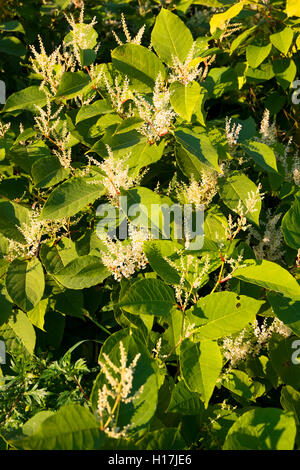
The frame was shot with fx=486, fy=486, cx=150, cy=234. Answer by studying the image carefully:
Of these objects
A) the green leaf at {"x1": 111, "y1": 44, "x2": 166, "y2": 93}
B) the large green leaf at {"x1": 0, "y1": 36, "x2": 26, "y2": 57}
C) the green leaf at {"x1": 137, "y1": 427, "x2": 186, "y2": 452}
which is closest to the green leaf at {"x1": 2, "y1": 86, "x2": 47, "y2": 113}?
the green leaf at {"x1": 111, "y1": 44, "x2": 166, "y2": 93}

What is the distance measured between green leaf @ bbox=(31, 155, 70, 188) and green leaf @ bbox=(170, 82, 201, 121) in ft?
1.83

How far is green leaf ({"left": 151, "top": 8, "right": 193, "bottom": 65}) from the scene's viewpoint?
214cm

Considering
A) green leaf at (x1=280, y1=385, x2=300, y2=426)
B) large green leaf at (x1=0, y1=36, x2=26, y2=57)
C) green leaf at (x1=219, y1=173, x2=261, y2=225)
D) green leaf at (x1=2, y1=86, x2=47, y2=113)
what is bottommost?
green leaf at (x1=280, y1=385, x2=300, y2=426)

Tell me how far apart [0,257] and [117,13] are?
83.2 inches

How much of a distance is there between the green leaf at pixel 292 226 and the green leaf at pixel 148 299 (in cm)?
55

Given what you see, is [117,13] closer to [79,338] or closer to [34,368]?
[79,338]

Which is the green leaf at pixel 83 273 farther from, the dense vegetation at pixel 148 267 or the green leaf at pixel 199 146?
the green leaf at pixel 199 146

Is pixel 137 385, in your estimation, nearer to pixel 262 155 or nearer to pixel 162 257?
pixel 162 257

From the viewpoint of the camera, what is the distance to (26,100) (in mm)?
2307

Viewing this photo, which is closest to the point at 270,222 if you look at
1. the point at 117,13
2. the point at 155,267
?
the point at 155,267

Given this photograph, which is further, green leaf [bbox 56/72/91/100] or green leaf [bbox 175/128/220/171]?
green leaf [bbox 56/72/91/100]

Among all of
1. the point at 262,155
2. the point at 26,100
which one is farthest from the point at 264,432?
the point at 26,100

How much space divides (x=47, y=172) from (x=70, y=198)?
0.25 metres

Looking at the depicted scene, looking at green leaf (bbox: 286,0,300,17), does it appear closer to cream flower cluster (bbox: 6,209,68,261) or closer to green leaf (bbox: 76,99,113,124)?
green leaf (bbox: 76,99,113,124)
